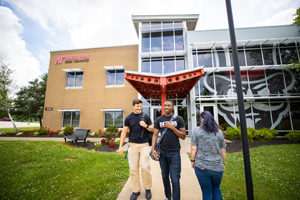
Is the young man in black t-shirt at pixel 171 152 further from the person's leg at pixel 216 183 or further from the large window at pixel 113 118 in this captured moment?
the large window at pixel 113 118

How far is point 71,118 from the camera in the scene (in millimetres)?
13477

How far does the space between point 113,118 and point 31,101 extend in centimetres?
2124

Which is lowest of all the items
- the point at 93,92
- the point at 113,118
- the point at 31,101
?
the point at 113,118

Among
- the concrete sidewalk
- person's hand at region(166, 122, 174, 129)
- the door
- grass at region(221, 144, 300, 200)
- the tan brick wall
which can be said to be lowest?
grass at region(221, 144, 300, 200)

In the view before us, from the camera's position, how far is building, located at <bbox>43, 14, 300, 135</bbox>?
10117 millimetres

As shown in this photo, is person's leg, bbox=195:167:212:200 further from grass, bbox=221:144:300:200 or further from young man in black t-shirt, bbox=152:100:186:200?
grass, bbox=221:144:300:200

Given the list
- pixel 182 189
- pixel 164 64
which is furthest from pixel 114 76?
pixel 182 189

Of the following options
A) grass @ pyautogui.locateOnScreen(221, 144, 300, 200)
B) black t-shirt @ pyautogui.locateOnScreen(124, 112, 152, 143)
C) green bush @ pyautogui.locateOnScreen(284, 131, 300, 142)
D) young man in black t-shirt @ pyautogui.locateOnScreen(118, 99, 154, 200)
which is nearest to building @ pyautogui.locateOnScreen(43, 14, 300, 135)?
green bush @ pyautogui.locateOnScreen(284, 131, 300, 142)

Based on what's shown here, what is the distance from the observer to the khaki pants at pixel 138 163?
103 inches

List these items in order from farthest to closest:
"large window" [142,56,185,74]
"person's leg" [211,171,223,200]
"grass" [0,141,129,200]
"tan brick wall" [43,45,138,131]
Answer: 1. "tan brick wall" [43,45,138,131]
2. "large window" [142,56,185,74]
3. "grass" [0,141,129,200]
4. "person's leg" [211,171,223,200]

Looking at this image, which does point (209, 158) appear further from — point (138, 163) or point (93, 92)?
point (93, 92)

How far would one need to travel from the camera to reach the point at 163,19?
1211 centimetres

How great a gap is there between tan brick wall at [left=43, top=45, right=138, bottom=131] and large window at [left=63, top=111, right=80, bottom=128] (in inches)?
20.3

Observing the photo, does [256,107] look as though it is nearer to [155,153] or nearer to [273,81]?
[273,81]
